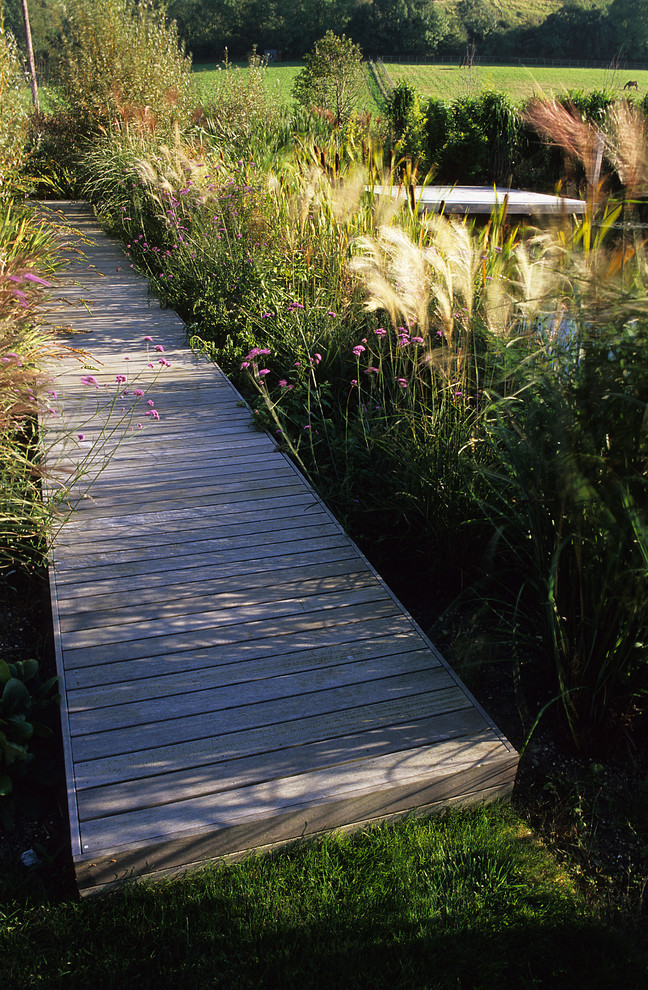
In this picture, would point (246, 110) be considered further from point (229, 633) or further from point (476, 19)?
point (476, 19)

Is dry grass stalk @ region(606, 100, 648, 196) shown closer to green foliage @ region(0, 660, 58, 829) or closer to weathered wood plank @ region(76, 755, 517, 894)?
weathered wood plank @ region(76, 755, 517, 894)

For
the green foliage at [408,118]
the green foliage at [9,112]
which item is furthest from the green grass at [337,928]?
the green foliage at [408,118]

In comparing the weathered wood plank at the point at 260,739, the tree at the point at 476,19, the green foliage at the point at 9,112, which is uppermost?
the tree at the point at 476,19

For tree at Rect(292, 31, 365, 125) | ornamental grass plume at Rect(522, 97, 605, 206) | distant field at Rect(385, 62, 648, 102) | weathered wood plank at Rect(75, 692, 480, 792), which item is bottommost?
weathered wood plank at Rect(75, 692, 480, 792)

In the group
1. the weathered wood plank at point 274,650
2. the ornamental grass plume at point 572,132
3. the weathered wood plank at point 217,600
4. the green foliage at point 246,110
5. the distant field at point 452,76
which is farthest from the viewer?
the distant field at point 452,76

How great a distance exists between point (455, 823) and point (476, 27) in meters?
47.9

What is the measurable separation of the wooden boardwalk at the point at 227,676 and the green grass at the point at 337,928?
84mm

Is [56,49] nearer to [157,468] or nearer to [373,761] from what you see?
[157,468]

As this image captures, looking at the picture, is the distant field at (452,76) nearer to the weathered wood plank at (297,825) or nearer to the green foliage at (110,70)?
the green foliage at (110,70)

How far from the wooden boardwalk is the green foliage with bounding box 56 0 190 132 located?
824 centimetres

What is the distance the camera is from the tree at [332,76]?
14.0m

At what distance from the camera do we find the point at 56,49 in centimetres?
1086

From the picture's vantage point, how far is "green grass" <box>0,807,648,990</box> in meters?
1.42

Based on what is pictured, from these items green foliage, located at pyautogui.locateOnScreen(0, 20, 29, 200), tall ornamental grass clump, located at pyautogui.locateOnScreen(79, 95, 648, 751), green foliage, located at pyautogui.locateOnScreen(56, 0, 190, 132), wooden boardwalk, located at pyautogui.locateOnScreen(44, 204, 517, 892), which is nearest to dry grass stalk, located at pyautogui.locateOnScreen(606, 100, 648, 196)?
tall ornamental grass clump, located at pyautogui.locateOnScreen(79, 95, 648, 751)
